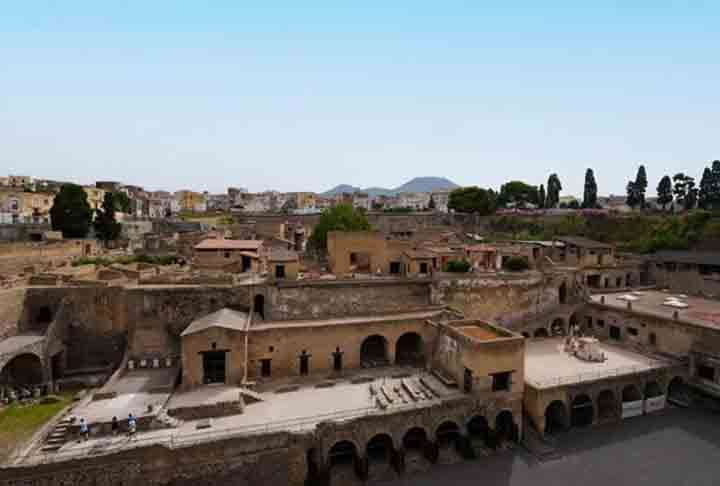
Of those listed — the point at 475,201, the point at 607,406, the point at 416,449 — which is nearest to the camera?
the point at 416,449

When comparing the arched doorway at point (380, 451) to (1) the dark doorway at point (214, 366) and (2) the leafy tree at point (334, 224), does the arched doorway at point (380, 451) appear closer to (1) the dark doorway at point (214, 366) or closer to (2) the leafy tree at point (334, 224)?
(1) the dark doorway at point (214, 366)

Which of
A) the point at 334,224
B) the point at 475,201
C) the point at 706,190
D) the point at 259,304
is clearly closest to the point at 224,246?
the point at 259,304

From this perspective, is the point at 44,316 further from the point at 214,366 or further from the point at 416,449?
the point at 416,449

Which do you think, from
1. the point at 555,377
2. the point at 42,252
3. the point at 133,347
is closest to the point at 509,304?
the point at 555,377

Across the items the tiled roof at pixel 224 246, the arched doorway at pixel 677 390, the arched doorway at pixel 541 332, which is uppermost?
the tiled roof at pixel 224 246

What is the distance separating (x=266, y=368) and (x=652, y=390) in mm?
25714

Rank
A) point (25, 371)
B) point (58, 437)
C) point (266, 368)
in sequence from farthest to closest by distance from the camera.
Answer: point (25, 371), point (266, 368), point (58, 437)

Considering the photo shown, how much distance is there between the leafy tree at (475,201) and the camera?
8094 centimetres

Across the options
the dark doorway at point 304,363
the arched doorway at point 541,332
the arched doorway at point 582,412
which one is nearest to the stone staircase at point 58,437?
the dark doorway at point 304,363

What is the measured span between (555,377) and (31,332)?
3481cm

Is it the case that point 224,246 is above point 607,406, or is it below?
above

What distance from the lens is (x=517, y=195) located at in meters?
91.8

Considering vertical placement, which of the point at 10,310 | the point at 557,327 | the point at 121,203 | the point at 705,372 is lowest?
the point at 705,372

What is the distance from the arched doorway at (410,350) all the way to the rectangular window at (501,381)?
18.3ft
